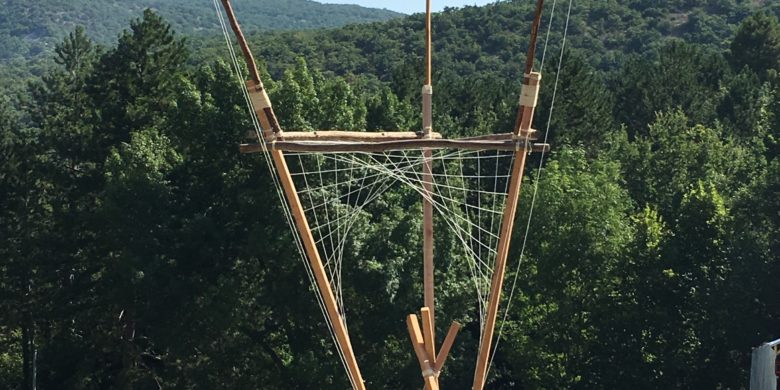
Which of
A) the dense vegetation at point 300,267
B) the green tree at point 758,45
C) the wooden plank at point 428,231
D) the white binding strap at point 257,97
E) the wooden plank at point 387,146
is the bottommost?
the green tree at point 758,45

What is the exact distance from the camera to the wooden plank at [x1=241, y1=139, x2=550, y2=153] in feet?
29.1

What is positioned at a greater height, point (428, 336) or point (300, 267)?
point (428, 336)

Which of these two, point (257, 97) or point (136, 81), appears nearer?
point (257, 97)

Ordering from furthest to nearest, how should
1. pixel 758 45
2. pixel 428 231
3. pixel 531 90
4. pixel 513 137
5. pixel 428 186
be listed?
pixel 758 45
pixel 428 231
pixel 428 186
pixel 513 137
pixel 531 90

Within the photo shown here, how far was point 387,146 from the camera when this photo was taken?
9.02 meters

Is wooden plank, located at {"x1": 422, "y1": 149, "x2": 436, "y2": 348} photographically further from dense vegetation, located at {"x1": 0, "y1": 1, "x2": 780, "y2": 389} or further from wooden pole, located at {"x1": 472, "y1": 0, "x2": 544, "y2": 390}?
dense vegetation, located at {"x1": 0, "y1": 1, "x2": 780, "y2": 389}

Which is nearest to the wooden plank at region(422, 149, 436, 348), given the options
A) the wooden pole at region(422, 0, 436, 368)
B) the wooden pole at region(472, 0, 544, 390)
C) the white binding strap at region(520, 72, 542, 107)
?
the wooden pole at region(422, 0, 436, 368)

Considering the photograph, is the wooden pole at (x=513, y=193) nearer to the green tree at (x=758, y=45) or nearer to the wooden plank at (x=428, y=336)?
the wooden plank at (x=428, y=336)

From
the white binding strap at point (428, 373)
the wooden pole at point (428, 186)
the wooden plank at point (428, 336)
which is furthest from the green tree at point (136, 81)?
the white binding strap at point (428, 373)

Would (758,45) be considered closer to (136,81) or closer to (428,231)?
(136,81)

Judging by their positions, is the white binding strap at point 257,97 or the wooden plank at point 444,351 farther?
the wooden plank at point 444,351

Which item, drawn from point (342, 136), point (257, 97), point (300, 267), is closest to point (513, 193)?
point (342, 136)

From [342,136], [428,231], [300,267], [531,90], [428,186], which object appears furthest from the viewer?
[300,267]

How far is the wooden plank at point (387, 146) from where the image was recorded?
888 cm
